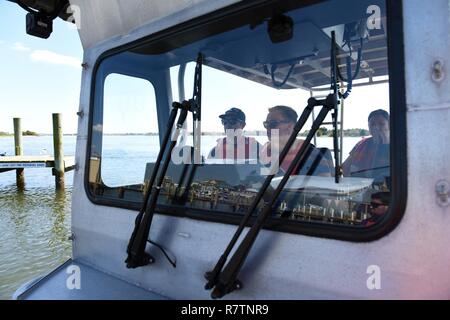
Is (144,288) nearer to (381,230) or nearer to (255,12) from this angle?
(381,230)

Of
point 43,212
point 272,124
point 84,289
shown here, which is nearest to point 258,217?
point 272,124

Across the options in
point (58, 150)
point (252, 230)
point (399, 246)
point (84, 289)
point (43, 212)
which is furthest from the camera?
point (58, 150)

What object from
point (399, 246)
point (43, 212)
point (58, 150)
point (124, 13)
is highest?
point (124, 13)

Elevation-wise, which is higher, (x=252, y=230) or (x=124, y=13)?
(x=124, y=13)

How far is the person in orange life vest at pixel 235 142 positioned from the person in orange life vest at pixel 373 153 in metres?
0.37

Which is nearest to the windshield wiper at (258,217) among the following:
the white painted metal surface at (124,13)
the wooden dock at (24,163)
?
the white painted metal surface at (124,13)

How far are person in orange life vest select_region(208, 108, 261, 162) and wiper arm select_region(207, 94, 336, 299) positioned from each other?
0.89 feet

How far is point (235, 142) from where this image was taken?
160 centimetres

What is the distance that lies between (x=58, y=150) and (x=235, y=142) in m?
11.6

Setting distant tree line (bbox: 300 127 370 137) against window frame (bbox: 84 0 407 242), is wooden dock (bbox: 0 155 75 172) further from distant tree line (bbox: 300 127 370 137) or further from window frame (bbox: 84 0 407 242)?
distant tree line (bbox: 300 127 370 137)

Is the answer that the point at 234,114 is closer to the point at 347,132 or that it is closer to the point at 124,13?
the point at 347,132

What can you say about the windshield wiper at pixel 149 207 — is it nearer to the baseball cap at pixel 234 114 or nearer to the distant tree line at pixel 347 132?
the baseball cap at pixel 234 114

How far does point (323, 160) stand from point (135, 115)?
1.11 m

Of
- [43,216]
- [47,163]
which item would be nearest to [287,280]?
[43,216]
